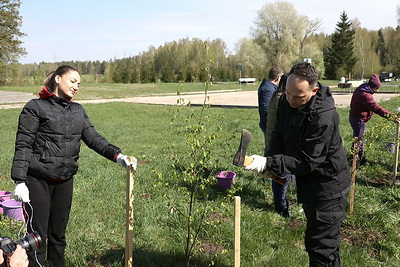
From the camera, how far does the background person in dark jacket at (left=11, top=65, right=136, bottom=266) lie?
3135 millimetres

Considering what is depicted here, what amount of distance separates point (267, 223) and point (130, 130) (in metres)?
9.55

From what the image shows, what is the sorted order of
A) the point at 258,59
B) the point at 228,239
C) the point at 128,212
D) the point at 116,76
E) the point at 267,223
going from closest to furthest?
the point at 128,212 → the point at 228,239 → the point at 267,223 → the point at 116,76 → the point at 258,59

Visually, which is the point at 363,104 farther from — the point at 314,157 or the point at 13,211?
the point at 13,211

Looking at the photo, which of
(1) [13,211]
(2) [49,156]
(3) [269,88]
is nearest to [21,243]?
(2) [49,156]

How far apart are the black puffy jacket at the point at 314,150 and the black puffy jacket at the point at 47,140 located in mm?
1810

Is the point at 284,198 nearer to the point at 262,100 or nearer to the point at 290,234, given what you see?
the point at 290,234

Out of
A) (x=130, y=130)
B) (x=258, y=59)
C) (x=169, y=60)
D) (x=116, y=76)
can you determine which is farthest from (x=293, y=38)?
(x=130, y=130)

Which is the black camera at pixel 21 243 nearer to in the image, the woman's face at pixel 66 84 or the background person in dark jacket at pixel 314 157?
the woman's face at pixel 66 84

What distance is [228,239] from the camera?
4289 mm

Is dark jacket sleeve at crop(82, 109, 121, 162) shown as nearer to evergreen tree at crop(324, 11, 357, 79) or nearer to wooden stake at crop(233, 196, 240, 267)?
wooden stake at crop(233, 196, 240, 267)

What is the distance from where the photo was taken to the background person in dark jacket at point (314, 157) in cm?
292

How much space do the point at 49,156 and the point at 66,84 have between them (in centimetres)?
67

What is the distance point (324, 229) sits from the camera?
316cm

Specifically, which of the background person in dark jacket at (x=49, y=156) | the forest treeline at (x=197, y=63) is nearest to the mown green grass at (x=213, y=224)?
the background person in dark jacket at (x=49, y=156)
